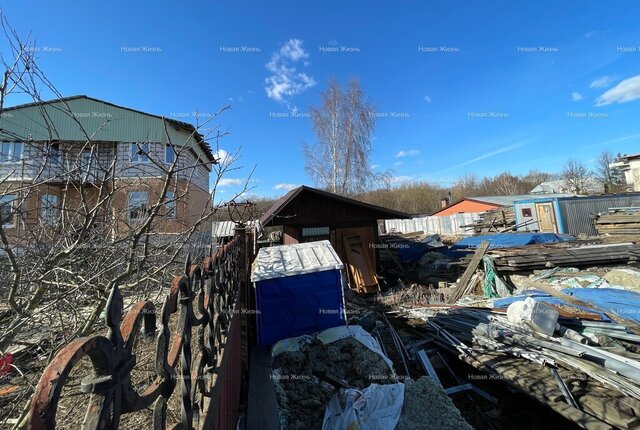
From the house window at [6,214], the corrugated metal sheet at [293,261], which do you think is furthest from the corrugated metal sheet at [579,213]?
the house window at [6,214]

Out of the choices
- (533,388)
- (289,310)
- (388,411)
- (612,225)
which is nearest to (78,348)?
(388,411)

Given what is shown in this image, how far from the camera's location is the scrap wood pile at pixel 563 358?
165 inches

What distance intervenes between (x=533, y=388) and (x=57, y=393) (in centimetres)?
634

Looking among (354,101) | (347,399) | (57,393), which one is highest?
(354,101)

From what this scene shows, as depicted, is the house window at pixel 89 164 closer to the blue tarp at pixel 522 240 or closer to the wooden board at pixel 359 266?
the wooden board at pixel 359 266

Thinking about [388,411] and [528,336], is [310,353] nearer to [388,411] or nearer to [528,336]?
[388,411]

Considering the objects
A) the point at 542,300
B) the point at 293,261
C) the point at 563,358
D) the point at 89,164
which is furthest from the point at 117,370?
the point at 542,300

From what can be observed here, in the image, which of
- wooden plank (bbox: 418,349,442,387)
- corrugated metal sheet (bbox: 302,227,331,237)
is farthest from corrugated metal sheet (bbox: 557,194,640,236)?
wooden plank (bbox: 418,349,442,387)

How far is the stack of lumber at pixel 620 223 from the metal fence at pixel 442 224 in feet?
38.0

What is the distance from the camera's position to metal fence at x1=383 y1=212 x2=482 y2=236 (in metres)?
30.7

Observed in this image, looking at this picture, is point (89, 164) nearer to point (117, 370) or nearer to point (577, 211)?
point (117, 370)

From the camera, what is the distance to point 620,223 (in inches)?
604

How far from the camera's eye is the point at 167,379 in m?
1.03

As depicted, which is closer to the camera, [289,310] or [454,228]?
[289,310]
